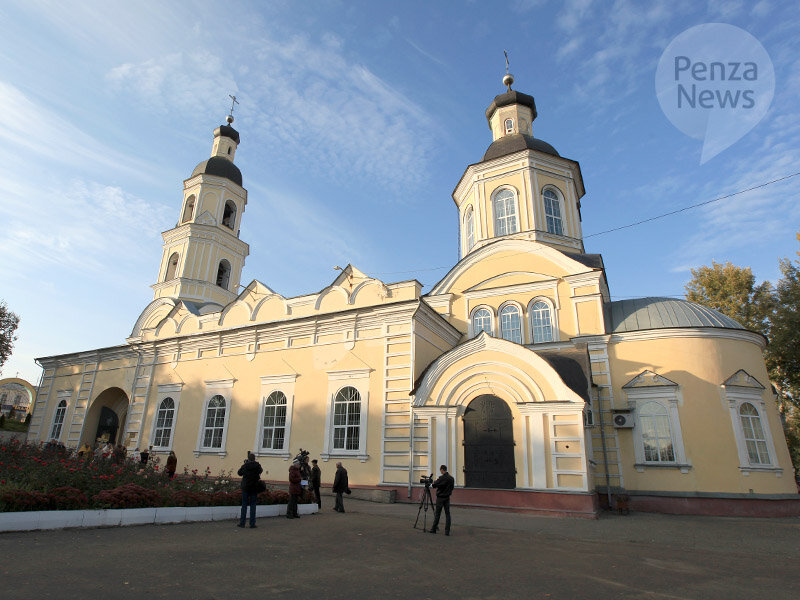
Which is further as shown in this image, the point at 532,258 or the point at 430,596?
the point at 532,258

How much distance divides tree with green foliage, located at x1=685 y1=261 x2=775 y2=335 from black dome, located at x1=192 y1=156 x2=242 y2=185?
92.8 feet

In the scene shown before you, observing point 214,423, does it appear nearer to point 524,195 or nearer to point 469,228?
point 469,228

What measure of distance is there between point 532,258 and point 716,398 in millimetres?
7799

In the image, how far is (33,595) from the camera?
4465 mm

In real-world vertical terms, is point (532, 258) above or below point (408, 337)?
above

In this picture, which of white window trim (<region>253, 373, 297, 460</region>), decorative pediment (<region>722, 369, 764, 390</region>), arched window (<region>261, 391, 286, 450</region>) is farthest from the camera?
arched window (<region>261, 391, 286, 450</region>)

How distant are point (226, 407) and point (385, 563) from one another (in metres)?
14.1

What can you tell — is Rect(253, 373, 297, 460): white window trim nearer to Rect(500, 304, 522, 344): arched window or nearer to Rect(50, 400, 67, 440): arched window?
Rect(500, 304, 522, 344): arched window

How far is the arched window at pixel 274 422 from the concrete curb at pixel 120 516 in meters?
6.62

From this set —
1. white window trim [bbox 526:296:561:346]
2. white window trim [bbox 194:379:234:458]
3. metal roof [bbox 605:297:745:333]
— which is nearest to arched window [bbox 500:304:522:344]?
white window trim [bbox 526:296:561:346]

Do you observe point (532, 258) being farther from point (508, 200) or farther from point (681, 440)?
point (681, 440)

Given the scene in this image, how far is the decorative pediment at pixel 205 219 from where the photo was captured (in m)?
26.3

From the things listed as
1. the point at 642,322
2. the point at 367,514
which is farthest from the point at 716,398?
the point at 367,514

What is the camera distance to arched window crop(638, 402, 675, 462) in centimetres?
1488
